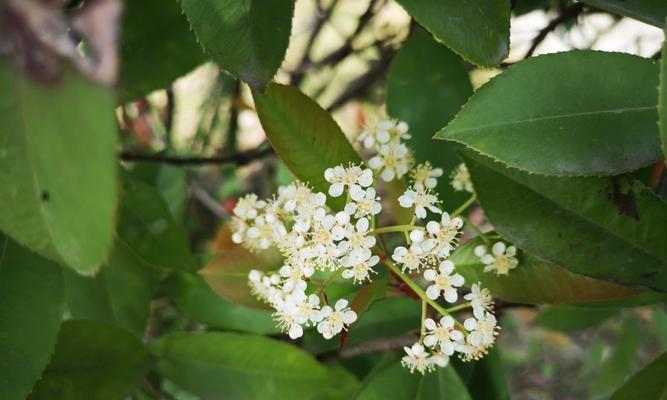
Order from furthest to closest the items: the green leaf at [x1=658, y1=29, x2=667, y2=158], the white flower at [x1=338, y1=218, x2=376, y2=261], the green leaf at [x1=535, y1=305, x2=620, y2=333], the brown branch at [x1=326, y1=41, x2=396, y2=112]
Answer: the brown branch at [x1=326, y1=41, x2=396, y2=112], the green leaf at [x1=535, y1=305, x2=620, y2=333], the white flower at [x1=338, y1=218, x2=376, y2=261], the green leaf at [x1=658, y1=29, x2=667, y2=158]

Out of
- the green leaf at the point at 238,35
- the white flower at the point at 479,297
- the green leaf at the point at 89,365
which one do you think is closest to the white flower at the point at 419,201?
the white flower at the point at 479,297

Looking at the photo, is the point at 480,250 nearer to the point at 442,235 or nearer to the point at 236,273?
the point at 442,235

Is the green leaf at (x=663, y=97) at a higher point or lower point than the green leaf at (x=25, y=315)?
higher

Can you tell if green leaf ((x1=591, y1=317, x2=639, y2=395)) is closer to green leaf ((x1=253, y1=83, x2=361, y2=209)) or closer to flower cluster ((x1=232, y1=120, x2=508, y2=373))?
flower cluster ((x1=232, y1=120, x2=508, y2=373))

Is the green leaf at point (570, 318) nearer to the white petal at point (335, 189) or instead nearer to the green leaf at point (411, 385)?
the green leaf at point (411, 385)

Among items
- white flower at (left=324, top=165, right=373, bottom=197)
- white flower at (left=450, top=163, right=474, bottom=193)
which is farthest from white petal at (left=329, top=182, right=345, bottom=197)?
white flower at (left=450, top=163, right=474, bottom=193)
